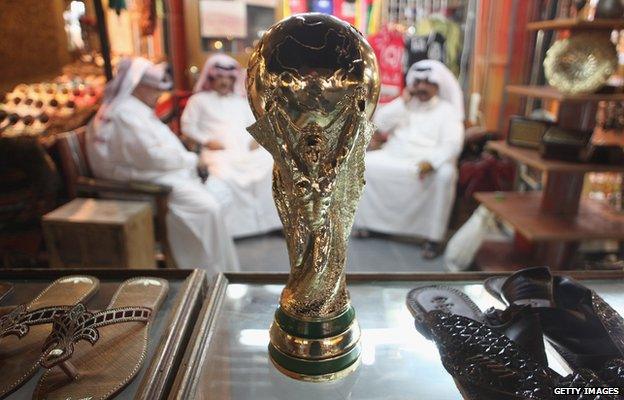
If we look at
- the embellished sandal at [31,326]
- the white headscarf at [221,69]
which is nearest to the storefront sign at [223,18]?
the white headscarf at [221,69]

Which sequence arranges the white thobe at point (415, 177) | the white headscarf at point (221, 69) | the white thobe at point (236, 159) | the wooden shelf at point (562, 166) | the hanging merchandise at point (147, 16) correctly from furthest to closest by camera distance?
the hanging merchandise at point (147, 16), the white headscarf at point (221, 69), the white thobe at point (236, 159), the white thobe at point (415, 177), the wooden shelf at point (562, 166)

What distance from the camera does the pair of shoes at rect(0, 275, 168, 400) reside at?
2.51 ft

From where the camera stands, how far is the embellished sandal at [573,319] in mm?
830

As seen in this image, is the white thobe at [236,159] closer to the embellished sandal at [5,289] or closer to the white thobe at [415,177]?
the white thobe at [415,177]

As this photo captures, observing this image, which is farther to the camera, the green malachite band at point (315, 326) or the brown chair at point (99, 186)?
the brown chair at point (99, 186)

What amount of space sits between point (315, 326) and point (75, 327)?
0.42 m

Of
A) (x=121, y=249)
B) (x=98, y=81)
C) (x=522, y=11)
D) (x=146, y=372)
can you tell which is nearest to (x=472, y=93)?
(x=522, y=11)

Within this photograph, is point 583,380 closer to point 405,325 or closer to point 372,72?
point 405,325

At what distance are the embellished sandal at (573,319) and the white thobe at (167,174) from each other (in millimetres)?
1877

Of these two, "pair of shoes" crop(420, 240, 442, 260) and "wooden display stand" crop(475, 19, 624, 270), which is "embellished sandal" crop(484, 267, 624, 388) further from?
"pair of shoes" crop(420, 240, 442, 260)

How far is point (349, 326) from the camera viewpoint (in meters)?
0.88

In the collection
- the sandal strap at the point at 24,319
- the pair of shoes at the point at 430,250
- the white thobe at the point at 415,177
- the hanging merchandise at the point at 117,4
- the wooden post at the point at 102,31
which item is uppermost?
the hanging merchandise at the point at 117,4

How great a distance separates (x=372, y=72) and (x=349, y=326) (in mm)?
470

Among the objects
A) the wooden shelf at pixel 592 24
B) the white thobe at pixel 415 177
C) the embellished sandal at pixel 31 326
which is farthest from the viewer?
the white thobe at pixel 415 177
